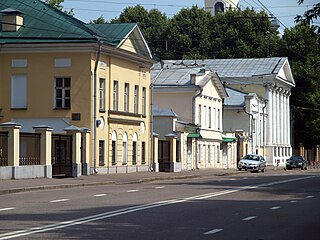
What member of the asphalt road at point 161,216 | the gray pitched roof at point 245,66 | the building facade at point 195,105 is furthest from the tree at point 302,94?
the asphalt road at point 161,216

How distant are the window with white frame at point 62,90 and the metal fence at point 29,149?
6.76m

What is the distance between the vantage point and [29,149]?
118 feet

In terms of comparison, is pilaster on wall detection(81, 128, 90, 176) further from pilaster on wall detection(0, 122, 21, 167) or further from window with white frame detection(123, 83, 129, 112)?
pilaster on wall detection(0, 122, 21, 167)

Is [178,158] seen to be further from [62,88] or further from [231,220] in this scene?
[231,220]

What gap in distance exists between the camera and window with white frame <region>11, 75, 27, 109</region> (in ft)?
142

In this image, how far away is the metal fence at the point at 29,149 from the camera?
35.4m

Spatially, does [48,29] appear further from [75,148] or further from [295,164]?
[295,164]

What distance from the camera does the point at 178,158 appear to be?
5450cm

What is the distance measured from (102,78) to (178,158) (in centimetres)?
1203

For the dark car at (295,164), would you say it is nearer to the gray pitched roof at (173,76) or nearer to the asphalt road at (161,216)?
Answer: the gray pitched roof at (173,76)

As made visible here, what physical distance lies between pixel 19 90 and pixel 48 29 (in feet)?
11.7

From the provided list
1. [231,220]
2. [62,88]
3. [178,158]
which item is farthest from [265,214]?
[178,158]

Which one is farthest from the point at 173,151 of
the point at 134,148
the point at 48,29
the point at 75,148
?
the point at 75,148

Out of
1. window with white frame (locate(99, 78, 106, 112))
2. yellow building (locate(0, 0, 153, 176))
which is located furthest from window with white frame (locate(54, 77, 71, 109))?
window with white frame (locate(99, 78, 106, 112))
